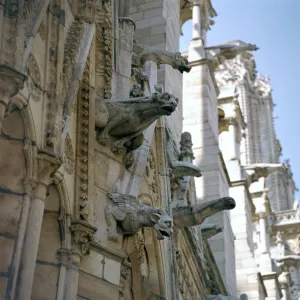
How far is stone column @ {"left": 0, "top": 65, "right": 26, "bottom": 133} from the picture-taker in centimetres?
681

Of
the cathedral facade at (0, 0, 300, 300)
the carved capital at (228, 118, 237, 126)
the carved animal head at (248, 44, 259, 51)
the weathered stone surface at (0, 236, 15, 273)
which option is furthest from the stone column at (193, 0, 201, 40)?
the weathered stone surface at (0, 236, 15, 273)

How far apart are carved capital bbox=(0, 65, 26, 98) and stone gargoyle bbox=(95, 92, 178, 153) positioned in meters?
2.08

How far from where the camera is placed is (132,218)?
28.1 ft

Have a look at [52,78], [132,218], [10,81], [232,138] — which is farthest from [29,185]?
[232,138]

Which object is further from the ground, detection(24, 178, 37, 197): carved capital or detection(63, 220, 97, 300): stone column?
detection(24, 178, 37, 197): carved capital

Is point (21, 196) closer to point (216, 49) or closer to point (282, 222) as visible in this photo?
point (216, 49)

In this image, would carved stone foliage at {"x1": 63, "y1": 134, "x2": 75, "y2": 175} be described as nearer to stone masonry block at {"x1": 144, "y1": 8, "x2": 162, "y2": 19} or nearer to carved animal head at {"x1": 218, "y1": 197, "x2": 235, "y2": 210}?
carved animal head at {"x1": 218, "y1": 197, "x2": 235, "y2": 210}

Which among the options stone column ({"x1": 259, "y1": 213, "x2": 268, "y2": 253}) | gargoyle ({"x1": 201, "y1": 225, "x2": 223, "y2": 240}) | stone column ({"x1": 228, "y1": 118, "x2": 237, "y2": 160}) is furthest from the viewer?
stone column ({"x1": 259, "y1": 213, "x2": 268, "y2": 253})

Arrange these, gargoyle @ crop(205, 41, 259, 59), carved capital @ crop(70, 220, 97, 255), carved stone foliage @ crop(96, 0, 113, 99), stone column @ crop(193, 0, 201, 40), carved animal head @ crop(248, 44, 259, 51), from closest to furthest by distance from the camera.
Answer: carved capital @ crop(70, 220, 97, 255) < carved stone foliage @ crop(96, 0, 113, 99) < carved animal head @ crop(248, 44, 259, 51) < stone column @ crop(193, 0, 201, 40) < gargoyle @ crop(205, 41, 259, 59)

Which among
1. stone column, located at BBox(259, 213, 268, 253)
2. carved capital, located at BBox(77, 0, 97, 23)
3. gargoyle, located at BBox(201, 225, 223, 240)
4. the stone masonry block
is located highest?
stone column, located at BBox(259, 213, 268, 253)

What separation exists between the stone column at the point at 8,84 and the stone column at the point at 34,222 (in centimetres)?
72

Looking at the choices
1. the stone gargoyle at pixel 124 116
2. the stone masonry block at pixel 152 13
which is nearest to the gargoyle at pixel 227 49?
the stone masonry block at pixel 152 13

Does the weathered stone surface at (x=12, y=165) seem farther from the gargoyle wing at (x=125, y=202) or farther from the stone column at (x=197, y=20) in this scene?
the stone column at (x=197, y=20)

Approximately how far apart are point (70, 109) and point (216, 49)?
16.1 m
